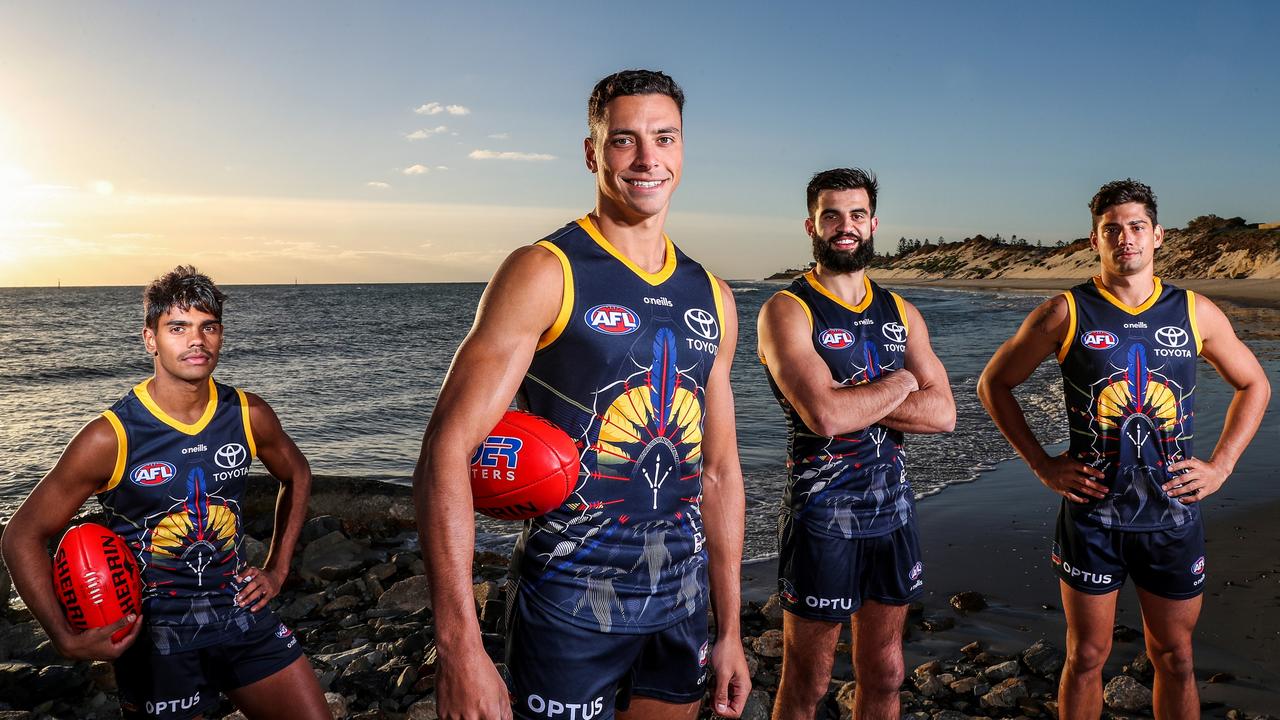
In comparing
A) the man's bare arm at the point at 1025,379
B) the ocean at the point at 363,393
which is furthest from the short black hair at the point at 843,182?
the ocean at the point at 363,393

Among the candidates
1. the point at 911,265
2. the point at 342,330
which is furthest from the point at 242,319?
the point at 911,265

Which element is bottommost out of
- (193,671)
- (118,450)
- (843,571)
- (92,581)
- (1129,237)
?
(193,671)

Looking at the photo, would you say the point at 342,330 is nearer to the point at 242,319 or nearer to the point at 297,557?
the point at 242,319

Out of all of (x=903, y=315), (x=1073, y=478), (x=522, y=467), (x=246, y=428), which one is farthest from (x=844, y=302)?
(x=246, y=428)

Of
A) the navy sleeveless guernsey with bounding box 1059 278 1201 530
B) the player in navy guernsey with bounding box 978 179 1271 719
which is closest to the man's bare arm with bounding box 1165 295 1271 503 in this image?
the player in navy guernsey with bounding box 978 179 1271 719

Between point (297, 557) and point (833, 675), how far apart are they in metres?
5.65

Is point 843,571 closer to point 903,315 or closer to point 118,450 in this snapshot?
point 903,315

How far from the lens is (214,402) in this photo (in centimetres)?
369

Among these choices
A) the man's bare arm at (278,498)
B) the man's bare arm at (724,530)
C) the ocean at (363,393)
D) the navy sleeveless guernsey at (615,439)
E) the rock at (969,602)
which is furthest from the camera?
the ocean at (363,393)

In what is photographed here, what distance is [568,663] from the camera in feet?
7.77

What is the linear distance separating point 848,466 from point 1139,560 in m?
1.57

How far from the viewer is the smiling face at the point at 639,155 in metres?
2.54

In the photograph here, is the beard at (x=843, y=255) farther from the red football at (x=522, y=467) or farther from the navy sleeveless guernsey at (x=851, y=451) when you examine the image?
the red football at (x=522, y=467)

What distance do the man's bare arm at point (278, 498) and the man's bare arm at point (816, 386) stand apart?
2337 mm
